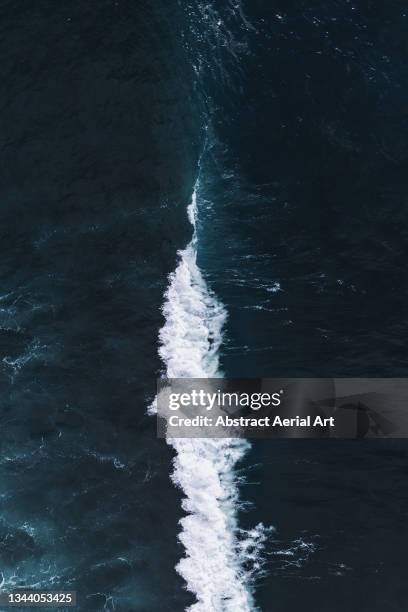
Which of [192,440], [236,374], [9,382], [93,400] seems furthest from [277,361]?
[9,382]

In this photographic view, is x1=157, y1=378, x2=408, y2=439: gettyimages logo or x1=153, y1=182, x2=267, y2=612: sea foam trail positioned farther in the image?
x1=157, y1=378, x2=408, y2=439: gettyimages logo

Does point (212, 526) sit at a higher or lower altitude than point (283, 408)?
lower

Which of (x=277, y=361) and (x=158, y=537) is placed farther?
(x=277, y=361)

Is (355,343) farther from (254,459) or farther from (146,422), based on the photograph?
(146,422)

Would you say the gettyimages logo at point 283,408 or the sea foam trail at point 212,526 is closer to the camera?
the sea foam trail at point 212,526

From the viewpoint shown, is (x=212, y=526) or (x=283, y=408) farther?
(x=283, y=408)

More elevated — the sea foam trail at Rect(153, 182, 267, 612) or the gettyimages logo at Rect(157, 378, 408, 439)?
the gettyimages logo at Rect(157, 378, 408, 439)

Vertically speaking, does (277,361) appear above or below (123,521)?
above

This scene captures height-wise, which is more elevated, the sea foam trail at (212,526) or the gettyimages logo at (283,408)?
the gettyimages logo at (283,408)
